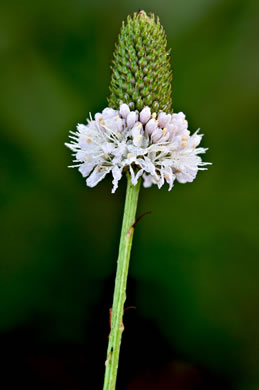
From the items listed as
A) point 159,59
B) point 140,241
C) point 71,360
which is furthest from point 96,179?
point 71,360

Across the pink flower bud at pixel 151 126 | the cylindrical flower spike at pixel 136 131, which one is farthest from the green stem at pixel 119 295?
the pink flower bud at pixel 151 126

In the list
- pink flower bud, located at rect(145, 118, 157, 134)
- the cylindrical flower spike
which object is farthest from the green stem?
pink flower bud, located at rect(145, 118, 157, 134)

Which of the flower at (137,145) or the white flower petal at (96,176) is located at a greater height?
the flower at (137,145)

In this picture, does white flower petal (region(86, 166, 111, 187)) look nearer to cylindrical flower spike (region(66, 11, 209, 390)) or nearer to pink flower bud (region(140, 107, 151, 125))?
cylindrical flower spike (region(66, 11, 209, 390))

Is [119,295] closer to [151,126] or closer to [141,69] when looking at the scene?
[151,126]

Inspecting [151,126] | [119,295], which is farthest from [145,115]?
[119,295]

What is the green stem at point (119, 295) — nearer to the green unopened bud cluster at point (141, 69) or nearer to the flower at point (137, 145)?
the flower at point (137, 145)

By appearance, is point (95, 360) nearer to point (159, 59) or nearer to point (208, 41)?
point (159, 59)
